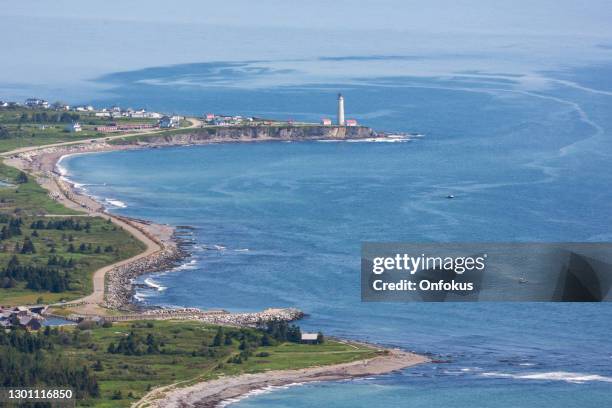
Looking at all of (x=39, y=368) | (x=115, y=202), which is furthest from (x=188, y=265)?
(x=39, y=368)

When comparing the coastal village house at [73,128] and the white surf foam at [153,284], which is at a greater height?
the coastal village house at [73,128]

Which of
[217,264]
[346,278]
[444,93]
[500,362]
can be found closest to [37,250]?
[217,264]

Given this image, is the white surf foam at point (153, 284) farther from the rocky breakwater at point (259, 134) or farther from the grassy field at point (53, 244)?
the rocky breakwater at point (259, 134)

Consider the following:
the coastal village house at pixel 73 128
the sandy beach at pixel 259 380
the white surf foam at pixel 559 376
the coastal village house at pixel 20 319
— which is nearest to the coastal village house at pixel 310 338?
the sandy beach at pixel 259 380

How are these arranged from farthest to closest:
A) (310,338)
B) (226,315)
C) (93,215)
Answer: (93,215) < (226,315) < (310,338)

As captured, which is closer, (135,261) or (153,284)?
(153,284)

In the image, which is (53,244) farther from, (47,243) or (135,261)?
(135,261)

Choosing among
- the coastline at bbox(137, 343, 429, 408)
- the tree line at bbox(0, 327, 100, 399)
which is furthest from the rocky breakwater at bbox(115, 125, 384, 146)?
the coastline at bbox(137, 343, 429, 408)
